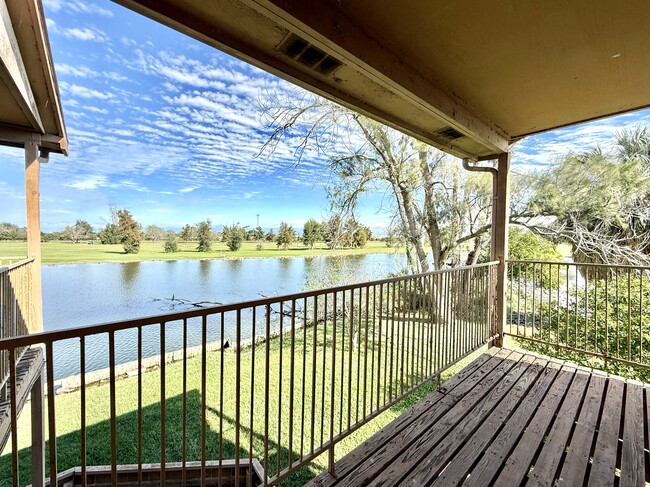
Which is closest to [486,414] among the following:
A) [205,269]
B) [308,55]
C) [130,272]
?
[308,55]

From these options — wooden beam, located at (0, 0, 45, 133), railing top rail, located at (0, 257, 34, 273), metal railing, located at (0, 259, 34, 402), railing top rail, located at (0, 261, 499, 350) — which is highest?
wooden beam, located at (0, 0, 45, 133)

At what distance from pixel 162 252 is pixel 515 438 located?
45.9 ft

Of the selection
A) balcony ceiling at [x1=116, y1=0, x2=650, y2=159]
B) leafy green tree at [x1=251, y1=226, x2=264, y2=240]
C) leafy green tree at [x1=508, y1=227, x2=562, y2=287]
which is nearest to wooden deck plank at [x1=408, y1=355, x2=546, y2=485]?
balcony ceiling at [x1=116, y1=0, x2=650, y2=159]

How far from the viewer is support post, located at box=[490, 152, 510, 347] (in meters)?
3.64

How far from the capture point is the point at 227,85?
786 inches

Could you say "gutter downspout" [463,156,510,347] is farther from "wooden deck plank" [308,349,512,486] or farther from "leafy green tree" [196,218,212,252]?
"leafy green tree" [196,218,212,252]

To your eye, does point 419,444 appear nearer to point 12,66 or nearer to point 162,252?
point 12,66

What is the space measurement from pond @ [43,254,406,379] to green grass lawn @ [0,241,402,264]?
24 centimetres

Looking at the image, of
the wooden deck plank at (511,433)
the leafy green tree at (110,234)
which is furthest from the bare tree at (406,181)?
the leafy green tree at (110,234)

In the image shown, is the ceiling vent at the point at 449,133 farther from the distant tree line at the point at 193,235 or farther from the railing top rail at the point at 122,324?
the distant tree line at the point at 193,235

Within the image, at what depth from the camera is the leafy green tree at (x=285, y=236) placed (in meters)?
12.7

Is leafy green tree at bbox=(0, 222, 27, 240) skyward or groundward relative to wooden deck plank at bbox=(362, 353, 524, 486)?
skyward

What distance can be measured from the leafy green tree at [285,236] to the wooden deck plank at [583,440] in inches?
418

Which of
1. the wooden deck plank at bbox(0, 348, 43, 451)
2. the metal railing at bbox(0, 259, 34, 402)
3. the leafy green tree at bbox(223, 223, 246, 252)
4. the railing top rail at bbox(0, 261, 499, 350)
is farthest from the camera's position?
the leafy green tree at bbox(223, 223, 246, 252)
